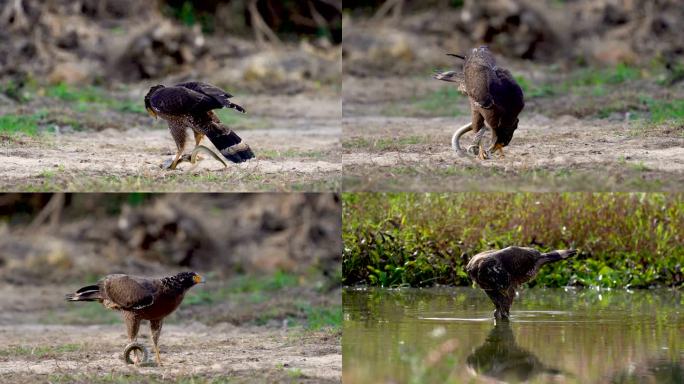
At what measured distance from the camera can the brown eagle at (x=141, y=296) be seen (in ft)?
25.1

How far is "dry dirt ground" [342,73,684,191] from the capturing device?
9484 mm

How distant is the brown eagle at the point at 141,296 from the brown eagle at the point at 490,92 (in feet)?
9.60

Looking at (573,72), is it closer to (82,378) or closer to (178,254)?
(178,254)

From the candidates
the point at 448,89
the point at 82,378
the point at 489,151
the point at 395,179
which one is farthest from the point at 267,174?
the point at 448,89

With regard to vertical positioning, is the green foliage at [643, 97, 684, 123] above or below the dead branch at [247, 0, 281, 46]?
below

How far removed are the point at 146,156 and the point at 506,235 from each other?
142 inches

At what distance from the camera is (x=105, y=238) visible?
13617 mm

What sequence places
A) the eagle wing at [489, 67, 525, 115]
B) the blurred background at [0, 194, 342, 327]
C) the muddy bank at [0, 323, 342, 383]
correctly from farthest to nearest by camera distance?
the blurred background at [0, 194, 342, 327]
the eagle wing at [489, 67, 525, 115]
the muddy bank at [0, 323, 342, 383]

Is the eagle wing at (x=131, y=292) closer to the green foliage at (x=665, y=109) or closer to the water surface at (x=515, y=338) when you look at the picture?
the water surface at (x=515, y=338)

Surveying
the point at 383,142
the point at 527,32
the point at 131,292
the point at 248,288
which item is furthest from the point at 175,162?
the point at 527,32

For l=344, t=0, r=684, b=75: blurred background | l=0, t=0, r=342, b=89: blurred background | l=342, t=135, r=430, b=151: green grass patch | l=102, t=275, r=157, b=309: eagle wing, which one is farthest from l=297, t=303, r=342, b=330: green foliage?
l=344, t=0, r=684, b=75: blurred background

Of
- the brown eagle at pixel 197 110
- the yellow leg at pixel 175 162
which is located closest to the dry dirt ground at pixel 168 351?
the yellow leg at pixel 175 162

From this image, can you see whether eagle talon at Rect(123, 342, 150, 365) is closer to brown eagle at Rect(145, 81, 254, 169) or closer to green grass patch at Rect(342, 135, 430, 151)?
brown eagle at Rect(145, 81, 254, 169)

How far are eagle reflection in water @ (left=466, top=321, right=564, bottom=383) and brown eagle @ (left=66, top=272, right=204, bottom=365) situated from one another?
2.10 metres
